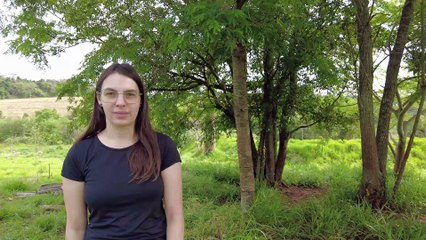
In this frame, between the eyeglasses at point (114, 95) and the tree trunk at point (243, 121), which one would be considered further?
the tree trunk at point (243, 121)

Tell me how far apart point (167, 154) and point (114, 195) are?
0.26 metres

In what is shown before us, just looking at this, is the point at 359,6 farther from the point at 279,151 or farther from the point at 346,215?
the point at 279,151

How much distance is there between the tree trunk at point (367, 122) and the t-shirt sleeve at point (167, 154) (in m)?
3.73

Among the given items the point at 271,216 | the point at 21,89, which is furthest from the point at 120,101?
the point at 21,89

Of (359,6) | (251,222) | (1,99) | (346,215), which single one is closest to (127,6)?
(359,6)

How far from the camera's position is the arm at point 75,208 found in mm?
1515

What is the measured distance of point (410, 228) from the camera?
12.2 ft

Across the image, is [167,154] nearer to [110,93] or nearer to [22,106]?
[110,93]

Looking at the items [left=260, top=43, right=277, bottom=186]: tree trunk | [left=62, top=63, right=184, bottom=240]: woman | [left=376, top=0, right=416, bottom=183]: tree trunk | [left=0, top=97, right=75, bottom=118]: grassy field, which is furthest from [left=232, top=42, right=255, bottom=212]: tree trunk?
[left=0, top=97, right=75, bottom=118]: grassy field

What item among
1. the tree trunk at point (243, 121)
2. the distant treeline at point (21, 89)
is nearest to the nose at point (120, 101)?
the tree trunk at point (243, 121)

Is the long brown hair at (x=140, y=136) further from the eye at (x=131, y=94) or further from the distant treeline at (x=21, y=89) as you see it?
the distant treeline at (x=21, y=89)

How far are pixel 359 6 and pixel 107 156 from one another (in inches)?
163

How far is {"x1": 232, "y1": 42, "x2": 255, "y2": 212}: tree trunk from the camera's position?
169 inches

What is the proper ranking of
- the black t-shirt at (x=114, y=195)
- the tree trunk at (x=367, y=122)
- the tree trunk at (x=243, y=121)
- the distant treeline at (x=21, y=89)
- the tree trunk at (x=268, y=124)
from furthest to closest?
1. the distant treeline at (x=21, y=89)
2. the tree trunk at (x=268, y=124)
3. the tree trunk at (x=367, y=122)
4. the tree trunk at (x=243, y=121)
5. the black t-shirt at (x=114, y=195)
